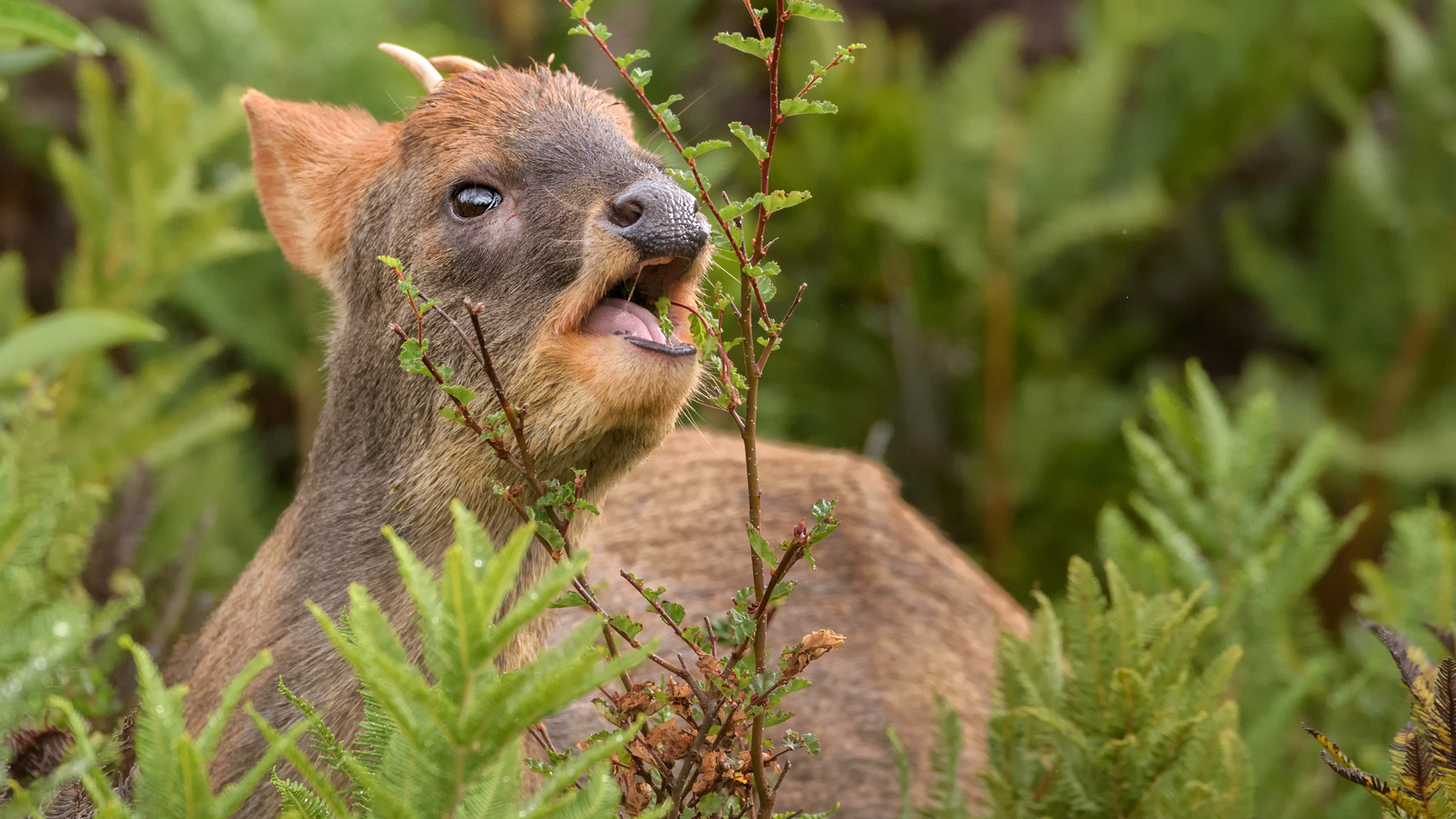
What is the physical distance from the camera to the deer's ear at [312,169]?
355cm

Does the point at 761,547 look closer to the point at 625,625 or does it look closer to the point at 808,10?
the point at 625,625

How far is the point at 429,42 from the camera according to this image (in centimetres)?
695

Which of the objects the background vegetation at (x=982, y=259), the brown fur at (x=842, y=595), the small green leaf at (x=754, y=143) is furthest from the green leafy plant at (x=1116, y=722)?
the small green leaf at (x=754, y=143)

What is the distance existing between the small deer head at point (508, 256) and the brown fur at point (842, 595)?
1.06m

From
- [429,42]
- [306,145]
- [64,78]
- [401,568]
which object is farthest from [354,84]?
[401,568]

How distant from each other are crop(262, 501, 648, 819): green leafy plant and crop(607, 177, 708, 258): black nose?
0.93 meters

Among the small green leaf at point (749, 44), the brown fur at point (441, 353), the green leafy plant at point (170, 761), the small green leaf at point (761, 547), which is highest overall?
the small green leaf at point (749, 44)

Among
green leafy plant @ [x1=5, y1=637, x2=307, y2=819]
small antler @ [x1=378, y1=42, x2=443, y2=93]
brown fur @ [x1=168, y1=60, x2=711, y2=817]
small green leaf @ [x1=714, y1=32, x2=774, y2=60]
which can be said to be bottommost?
green leafy plant @ [x1=5, y1=637, x2=307, y2=819]

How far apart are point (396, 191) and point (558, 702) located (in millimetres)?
1709

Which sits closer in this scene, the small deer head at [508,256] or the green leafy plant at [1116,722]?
the small deer head at [508,256]

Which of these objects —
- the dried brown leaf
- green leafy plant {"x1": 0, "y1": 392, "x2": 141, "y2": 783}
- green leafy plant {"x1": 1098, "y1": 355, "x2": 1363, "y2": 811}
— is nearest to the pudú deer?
green leafy plant {"x1": 0, "y1": 392, "x2": 141, "y2": 783}

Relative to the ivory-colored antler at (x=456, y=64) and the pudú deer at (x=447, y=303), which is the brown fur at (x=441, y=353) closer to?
the pudú deer at (x=447, y=303)

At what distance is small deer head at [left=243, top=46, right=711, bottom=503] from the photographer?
9.57 ft

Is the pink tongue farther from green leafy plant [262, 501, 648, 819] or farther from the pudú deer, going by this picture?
green leafy plant [262, 501, 648, 819]
